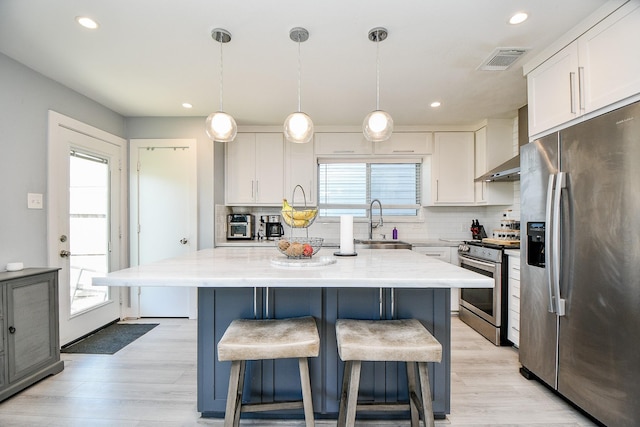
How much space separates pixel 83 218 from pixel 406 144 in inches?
149

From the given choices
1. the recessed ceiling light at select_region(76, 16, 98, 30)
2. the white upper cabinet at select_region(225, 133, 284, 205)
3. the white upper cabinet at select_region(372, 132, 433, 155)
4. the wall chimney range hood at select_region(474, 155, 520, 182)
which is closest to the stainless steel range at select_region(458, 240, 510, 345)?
the wall chimney range hood at select_region(474, 155, 520, 182)

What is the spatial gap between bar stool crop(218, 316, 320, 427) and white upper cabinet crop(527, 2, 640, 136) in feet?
6.77

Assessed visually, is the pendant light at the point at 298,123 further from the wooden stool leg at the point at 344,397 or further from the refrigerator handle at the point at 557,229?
the refrigerator handle at the point at 557,229

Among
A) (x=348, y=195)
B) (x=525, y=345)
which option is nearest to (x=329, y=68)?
(x=348, y=195)

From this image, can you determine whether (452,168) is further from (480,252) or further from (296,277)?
(296,277)

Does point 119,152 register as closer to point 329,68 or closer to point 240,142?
point 240,142

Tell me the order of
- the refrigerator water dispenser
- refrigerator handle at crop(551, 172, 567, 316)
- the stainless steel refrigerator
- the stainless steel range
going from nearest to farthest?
the stainless steel refrigerator → refrigerator handle at crop(551, 172, 567, 316) → the refrigerator water dispenser → the stainless steel range

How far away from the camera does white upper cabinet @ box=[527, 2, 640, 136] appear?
161 centimetres

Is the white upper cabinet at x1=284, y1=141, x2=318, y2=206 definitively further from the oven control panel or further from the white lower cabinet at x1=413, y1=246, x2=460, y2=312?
the oven control panel

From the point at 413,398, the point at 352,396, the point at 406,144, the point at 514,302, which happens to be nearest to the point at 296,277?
the point at 352,396

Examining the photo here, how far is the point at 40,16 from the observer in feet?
6.11

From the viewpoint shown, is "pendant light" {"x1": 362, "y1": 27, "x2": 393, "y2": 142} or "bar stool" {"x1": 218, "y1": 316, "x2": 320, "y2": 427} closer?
"bar stool" {"x1": 218, "y1": 316, "x2": 320, "y2": 427}

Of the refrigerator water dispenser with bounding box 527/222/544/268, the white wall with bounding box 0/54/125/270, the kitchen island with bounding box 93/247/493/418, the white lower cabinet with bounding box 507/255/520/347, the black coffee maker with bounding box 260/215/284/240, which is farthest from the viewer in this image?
the black coffee maker with bounding box 260/215/284/240

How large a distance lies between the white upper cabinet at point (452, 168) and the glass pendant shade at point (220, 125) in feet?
9.29
